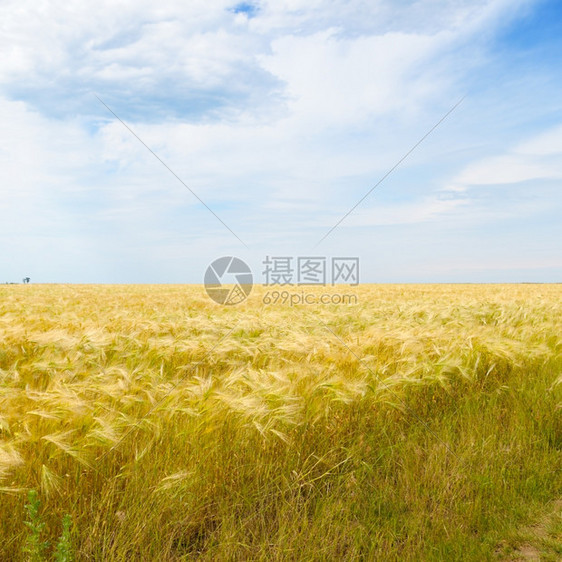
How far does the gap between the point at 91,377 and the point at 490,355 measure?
3.43 meters

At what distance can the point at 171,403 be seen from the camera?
253cm

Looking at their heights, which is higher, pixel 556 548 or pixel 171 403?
pixel 171 403

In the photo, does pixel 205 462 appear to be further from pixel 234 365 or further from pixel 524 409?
pixel 524 409

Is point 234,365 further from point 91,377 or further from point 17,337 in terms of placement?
point 17,337

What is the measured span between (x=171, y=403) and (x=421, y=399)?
6.03ft

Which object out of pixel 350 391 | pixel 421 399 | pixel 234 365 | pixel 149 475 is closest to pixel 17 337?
pixel 234 365

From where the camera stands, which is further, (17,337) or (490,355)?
(17,337)

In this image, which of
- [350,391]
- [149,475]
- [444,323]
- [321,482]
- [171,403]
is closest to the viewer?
[149,475]

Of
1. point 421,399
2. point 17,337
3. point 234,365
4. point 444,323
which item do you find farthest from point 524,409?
point 17,337

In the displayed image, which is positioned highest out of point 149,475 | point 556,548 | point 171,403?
point 171,403

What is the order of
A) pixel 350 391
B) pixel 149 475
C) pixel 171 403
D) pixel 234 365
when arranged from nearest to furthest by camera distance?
pixel 149 475, pixel 171 403, pixel 350 391, pixel 234 365

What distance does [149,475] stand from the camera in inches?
79.5

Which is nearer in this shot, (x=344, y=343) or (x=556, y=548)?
(x=556, y=548)

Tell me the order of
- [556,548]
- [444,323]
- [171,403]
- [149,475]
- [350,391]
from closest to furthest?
[556,548], [149,475], [171,403], [350,391], [444,323]
